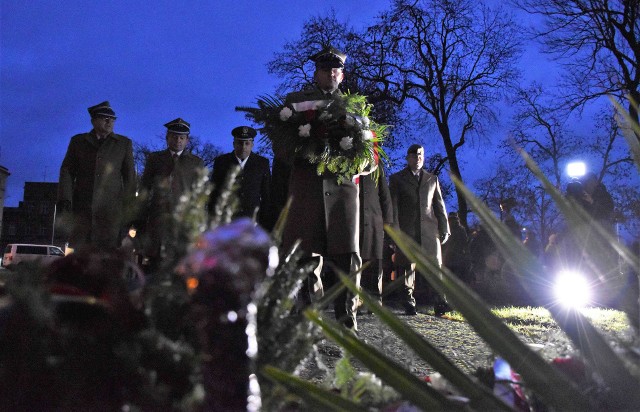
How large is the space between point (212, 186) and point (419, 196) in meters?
7.85

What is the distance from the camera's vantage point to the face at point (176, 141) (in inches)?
277

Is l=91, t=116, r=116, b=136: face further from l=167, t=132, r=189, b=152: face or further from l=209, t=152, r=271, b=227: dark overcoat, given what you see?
l=209, t=152, r=271, b=227: dark overcoat

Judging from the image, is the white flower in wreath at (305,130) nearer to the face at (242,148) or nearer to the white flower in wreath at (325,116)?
the white flower in wreath at (325,116)

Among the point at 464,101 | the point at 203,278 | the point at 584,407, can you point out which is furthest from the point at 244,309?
the point at 464,101

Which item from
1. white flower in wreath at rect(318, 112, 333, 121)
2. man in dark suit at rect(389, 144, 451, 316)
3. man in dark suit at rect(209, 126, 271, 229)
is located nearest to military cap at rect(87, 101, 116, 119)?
man in dark suit at rect(209, 126, 271, 229)

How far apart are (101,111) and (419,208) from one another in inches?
170

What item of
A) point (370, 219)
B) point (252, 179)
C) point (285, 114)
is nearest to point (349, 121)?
point (285, 114)

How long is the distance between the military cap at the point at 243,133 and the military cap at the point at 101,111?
5.27 ft

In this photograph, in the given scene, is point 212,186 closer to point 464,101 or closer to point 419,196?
point 419,196

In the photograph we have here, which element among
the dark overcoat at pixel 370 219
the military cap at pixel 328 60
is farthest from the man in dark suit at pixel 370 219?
the military cap at pixel 328 60

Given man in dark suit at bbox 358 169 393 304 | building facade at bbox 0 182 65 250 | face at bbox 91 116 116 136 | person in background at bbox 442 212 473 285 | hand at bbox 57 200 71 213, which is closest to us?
hand at bbox 57 200 71 213

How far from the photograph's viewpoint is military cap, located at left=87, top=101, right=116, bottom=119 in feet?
20.2

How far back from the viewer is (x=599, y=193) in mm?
8273

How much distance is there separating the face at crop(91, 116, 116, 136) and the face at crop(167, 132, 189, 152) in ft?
2.98
